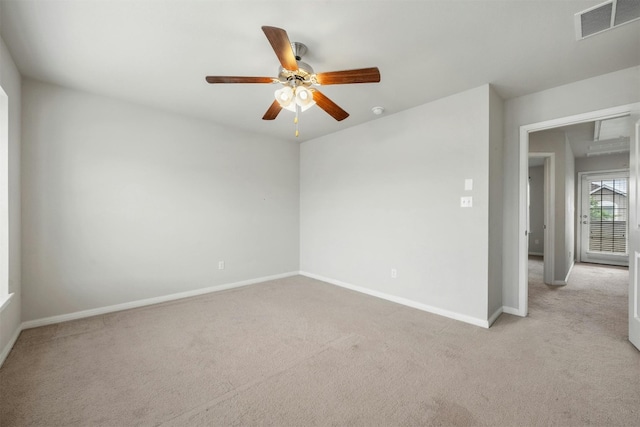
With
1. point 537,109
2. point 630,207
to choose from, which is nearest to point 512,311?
point 630,207

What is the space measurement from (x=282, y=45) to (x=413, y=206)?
2.42 m

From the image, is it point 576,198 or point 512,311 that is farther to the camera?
point 576,198

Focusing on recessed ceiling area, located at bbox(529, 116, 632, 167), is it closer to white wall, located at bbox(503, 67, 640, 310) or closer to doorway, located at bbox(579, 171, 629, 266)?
doorway, located at bbox(579, 171, 629, 266)

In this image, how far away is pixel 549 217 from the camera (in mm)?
4539

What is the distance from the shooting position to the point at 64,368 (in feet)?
6.71

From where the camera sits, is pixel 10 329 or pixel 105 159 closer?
pixel 10 329

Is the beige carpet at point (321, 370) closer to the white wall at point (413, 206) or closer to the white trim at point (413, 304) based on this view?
the white trim at point (413, 304)

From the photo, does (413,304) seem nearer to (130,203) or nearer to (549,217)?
(549,217)

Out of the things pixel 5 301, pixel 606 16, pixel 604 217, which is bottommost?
pixel 5 301

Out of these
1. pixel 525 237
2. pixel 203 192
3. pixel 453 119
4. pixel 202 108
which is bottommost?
pixel 525 237

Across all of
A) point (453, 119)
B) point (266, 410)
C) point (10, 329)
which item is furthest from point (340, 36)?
point (10, 329)

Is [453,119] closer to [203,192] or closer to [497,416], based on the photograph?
[497,416]

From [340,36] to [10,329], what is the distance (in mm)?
3608

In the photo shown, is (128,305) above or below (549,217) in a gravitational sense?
below
